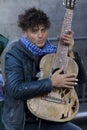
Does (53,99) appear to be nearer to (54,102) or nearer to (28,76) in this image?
(54,102)

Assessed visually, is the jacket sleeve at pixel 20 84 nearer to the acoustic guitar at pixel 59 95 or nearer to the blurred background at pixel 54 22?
the acoustic guitar at pixel 59 95

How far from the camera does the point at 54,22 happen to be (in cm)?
722

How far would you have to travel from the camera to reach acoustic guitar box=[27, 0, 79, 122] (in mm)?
4133

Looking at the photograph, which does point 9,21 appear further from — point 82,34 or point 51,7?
point 82,34

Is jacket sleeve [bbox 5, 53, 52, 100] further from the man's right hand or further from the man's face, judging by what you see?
the man's face

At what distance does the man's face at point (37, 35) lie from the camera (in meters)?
4.21

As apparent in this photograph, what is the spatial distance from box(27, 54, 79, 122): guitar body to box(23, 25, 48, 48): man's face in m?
0.13

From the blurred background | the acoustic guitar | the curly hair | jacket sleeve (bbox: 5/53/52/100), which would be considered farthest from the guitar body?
the blurred background

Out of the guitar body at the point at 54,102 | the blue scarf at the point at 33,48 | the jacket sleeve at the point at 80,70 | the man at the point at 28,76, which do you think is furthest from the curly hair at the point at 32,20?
the jacket sleeve at the point at 80,70

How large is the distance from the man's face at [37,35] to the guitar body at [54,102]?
129 mm

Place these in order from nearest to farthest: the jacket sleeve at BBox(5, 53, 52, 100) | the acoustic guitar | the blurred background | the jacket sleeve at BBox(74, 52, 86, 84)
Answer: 1. the jacket sleeve at BBox(5, 53, 52, 100)
2. the acoustic guitar
3. the jacket sleeve at BBox(74, 52, 86, 84)
4. the blurred background

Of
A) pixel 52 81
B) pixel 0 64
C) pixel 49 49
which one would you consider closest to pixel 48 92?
pixel 52 81

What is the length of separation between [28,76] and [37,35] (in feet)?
1.14

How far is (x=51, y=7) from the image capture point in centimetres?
721
